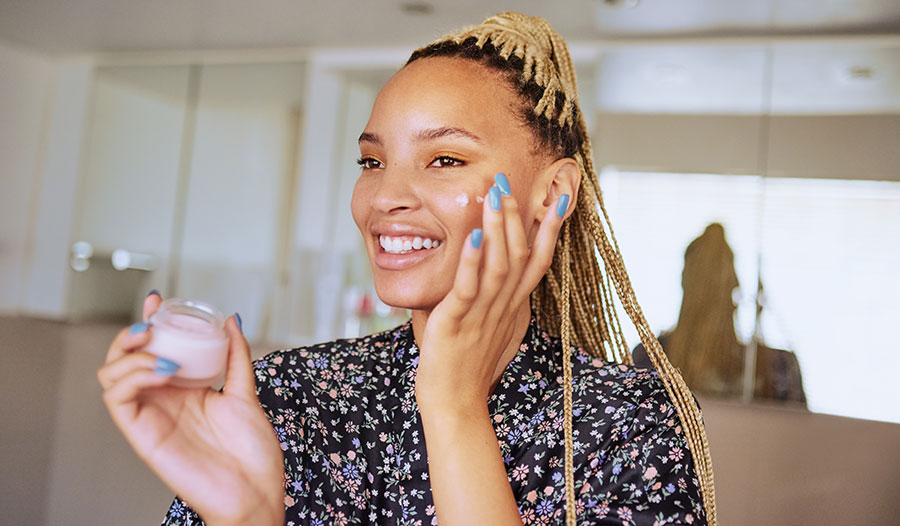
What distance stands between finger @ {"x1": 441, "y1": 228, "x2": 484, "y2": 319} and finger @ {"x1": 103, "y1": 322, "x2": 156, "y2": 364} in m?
0.23

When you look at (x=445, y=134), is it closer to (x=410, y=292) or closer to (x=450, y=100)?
(x=450, y=100)

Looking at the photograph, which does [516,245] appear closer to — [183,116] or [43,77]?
[183,116]

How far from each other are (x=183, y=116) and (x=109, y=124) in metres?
0.49

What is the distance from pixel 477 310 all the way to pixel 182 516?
39 cm

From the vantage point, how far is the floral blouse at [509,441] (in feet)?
2.52

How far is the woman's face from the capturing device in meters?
0.79

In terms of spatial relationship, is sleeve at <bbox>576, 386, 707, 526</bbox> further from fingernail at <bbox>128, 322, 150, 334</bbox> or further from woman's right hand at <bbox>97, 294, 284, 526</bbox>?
fingernail at <bbox>128, 322, 150, 334</bbox>

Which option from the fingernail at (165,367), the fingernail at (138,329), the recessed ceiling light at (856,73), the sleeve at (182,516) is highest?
the recessed ceiling light at (856,73)

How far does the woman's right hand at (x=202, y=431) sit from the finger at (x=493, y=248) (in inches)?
8.2

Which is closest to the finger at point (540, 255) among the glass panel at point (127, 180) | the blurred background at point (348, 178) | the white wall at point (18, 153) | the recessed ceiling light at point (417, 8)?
the blurred background at point (348, 178)

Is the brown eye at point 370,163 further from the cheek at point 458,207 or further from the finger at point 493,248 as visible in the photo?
the finger at point 493,248

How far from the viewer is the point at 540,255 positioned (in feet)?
2.34

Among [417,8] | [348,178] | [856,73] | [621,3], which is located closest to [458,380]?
[621,3]

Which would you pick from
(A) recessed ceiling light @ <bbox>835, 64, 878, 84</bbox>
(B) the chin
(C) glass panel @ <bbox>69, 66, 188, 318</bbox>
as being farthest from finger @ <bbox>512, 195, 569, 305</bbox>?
(C) glass panel @ <bbox>69, 66, 188, 318</bbox>
